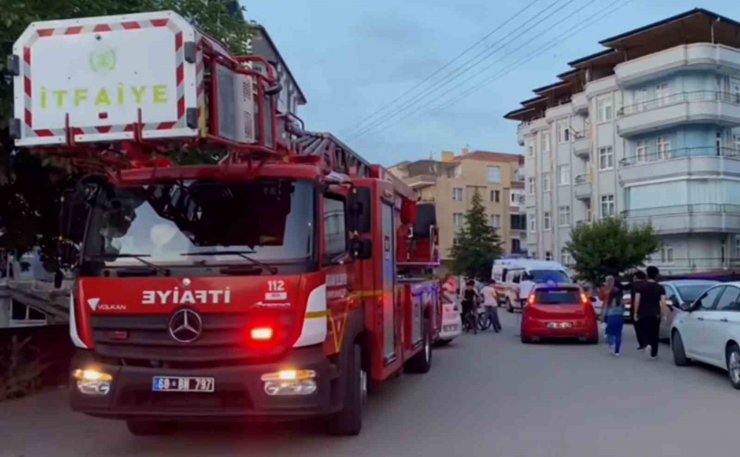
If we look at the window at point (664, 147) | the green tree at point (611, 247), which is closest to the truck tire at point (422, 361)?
the green tree at point (611, 247)

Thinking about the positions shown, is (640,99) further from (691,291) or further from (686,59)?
(691,291)

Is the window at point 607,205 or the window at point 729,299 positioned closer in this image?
the window at point 729,299

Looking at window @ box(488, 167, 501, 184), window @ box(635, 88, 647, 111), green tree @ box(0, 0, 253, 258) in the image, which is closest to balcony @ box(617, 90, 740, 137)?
window @ box(635, 88, 647, 111)

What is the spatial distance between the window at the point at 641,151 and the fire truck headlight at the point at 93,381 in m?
45.0

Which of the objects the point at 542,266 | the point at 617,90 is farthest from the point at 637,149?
the point at 542,266

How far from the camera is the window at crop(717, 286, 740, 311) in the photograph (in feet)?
43.1

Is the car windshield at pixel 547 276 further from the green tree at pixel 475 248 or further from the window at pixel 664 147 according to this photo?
the green tree at pixel 475 248

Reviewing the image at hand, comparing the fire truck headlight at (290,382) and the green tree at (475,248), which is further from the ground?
the green tree at (475,248)

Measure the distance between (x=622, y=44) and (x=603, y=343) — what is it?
109ft

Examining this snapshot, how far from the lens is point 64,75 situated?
718cm

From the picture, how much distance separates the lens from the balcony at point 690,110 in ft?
148

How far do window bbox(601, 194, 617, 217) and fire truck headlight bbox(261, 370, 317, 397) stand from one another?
4603 cm

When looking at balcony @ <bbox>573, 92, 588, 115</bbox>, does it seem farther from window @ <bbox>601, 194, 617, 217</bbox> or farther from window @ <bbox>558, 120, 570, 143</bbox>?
window @ <bbox>601, 194, 617, 217</bbox>

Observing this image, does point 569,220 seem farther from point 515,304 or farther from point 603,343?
point 603,343
